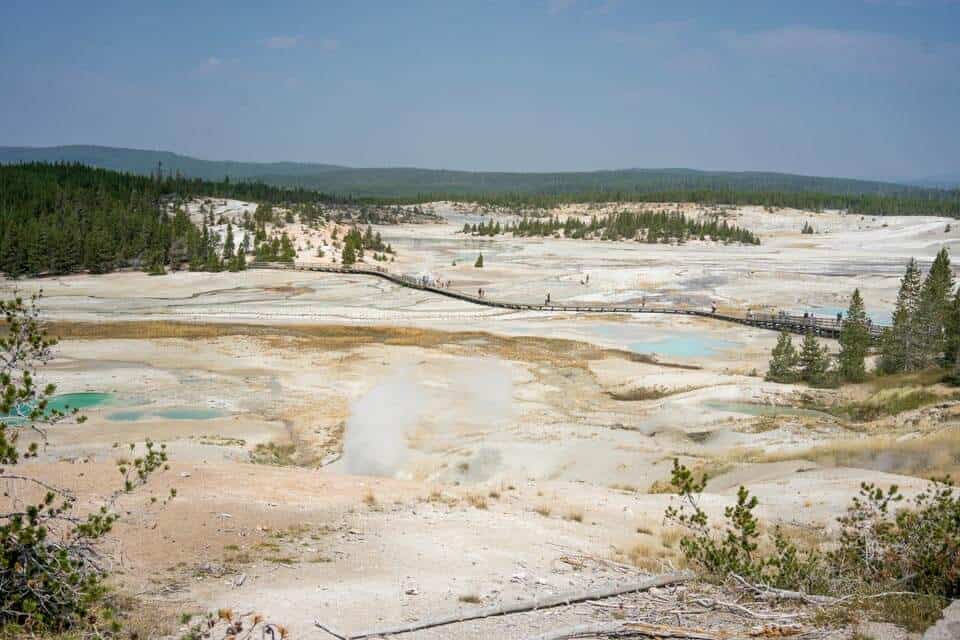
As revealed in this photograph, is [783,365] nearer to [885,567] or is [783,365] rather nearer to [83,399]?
[885,567]

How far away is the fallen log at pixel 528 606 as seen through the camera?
328 inches

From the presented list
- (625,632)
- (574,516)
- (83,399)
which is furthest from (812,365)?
(83,399)

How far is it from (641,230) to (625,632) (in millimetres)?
123548

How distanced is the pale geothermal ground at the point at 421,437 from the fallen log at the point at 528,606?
171 mm

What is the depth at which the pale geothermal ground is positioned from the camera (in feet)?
36.8

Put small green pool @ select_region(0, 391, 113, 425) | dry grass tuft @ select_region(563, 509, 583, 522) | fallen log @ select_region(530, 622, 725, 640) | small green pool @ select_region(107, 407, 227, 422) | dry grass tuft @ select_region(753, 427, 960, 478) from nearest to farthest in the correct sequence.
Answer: fallen log @ select_region(530, 622, 725, 640), dry grass tuft @ select_region(563, 509, 583, 522), dry grass tuft @ select_region(753, 427, 960, 478), small green pool @ select_region(107, 407, 227, 422), small green pool @ select_region(0, 391, 113, 425)

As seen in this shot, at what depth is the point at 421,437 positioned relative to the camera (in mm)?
26812

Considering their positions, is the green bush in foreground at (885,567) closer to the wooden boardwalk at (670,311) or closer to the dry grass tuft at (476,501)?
the dry grass tuft at (476,501)

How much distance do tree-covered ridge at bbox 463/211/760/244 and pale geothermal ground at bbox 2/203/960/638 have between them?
177 ft

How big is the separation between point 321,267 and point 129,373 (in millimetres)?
47174

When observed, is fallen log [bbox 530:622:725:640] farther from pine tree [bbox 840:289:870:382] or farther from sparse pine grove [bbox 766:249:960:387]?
pine tree [bbox 840:289:870:382]

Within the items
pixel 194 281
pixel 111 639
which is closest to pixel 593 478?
pixel 111 639

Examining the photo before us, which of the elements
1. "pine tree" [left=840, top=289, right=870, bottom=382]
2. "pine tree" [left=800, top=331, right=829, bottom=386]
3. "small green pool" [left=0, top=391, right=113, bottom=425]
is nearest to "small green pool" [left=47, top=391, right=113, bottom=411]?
"small green pool" [left=0, top=391, right=113, bottom=425]

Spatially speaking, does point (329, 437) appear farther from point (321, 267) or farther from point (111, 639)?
point (321, 267)
